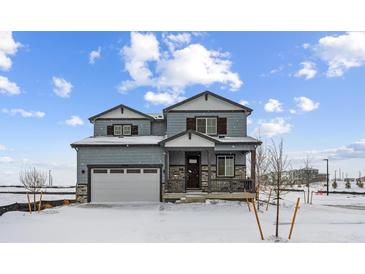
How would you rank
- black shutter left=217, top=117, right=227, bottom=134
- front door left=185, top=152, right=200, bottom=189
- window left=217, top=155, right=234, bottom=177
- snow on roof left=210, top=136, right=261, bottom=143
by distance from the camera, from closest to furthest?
snow on roof left=210, top=136, right=261, bottom=143 → window left=217, top=155, right=234, bottom=177 → front door left=185, top=152, right=200, bottom=189 → black shutter left=217, top=117, right=227, bottom=134

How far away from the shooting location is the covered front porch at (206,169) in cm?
1557

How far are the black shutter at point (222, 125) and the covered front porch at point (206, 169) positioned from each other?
1253 mm

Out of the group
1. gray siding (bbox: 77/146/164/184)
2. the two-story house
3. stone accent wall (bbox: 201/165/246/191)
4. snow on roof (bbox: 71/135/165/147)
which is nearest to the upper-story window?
the two-story house

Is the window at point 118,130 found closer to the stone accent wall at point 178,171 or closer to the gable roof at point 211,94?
the gable roof at point 211,94

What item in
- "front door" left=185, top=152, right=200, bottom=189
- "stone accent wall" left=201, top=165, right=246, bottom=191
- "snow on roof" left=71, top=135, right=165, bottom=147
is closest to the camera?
"snow on roof" left=71, top=135, right=165, bottom=147

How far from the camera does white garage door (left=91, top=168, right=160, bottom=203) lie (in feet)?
53.4

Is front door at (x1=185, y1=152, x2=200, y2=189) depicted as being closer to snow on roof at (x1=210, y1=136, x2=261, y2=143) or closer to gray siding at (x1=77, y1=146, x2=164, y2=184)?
snow on roof at (x1=210, y1=136, x2=261, y2=143)

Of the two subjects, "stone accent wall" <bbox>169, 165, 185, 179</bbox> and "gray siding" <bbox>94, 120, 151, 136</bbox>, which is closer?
"stone accent wall" <bbox>169, 165, 185, 179</bbox>

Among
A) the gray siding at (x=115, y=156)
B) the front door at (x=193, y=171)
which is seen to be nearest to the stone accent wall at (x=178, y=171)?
the front door at (x=193, y=171)

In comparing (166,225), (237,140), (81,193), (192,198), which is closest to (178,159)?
(192,198)

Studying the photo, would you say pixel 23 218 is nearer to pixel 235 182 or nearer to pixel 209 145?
pixel 209 145

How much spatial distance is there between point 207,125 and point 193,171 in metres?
2.76

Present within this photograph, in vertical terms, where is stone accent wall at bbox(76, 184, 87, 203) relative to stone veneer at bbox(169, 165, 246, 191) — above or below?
below
